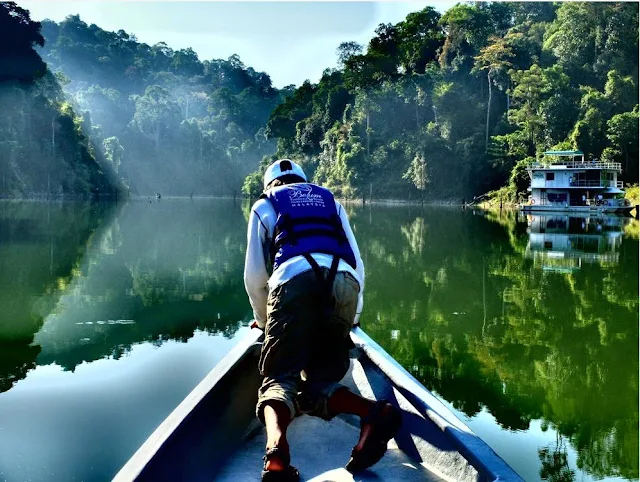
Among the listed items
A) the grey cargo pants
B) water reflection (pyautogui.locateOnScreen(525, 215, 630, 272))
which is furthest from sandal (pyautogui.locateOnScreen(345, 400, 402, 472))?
water reflection (pyautogui.locateOnScreen(525, 215, 630, 272))

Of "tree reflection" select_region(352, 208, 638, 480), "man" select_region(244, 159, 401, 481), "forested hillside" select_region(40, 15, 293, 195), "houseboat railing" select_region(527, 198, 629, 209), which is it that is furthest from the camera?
"forested hillside" select_region(40, 15, 293, 195)

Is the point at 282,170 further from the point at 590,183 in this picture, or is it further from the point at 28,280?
the point at 590,183

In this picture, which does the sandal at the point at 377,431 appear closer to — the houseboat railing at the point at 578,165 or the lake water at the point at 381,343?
the lake water at the point at 381,343

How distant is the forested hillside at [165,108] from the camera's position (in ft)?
290

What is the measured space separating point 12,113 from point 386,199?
98.5 ft

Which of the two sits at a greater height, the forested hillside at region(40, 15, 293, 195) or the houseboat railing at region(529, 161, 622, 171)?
the forested hillside at region(40, 15, 293, 195)

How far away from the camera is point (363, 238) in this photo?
1952 cm

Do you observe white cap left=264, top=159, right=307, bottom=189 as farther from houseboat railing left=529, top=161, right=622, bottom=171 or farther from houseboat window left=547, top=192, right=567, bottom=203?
houseboat window left=547, top=192, right=567, bottom=203

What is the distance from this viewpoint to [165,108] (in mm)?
88312

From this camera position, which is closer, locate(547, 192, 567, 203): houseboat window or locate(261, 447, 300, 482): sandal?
locate(261, 447, 300, 482): sandal

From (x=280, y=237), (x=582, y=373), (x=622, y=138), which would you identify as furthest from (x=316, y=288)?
(x=622, y=138)

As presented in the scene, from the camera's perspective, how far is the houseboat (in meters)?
38.4

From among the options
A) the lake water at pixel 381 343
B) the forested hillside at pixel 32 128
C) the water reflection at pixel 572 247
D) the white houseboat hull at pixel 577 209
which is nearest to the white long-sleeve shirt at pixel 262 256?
the lake water at pixel 381 343

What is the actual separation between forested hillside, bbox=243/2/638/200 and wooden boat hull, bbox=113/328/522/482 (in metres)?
42.0
